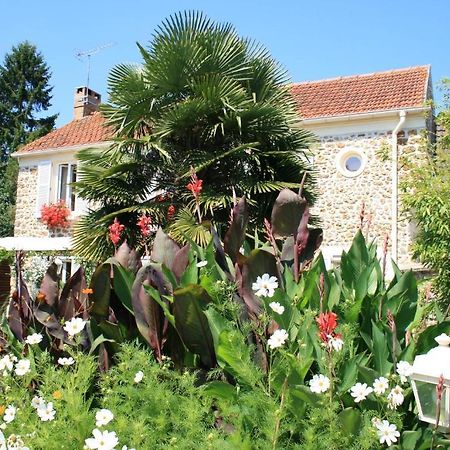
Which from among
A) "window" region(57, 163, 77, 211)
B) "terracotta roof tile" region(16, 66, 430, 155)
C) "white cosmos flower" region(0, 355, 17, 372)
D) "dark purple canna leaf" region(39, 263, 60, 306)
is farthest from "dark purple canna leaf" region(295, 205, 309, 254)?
"window" region(57, 163, 77, 211)

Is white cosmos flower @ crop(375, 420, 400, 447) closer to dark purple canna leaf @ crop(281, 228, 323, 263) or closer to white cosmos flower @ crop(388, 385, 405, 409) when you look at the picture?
white cosmos flower @ crop(388, 385, 405, 409)

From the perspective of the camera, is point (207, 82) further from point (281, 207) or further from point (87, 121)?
point (87, 121)

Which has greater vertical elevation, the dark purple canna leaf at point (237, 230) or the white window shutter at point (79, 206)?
the white window shutter at point (79, 206)

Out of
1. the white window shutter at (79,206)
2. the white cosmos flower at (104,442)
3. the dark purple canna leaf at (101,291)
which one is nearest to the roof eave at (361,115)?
the white window shutter at (79,206)

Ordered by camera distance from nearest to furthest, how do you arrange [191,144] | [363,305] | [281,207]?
[363,305] < [281,207] < [191,144]

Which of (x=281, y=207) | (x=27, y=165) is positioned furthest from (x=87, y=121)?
(x=281, y=207)

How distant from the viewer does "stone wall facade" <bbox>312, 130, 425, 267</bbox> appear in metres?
14.0

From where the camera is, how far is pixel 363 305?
2.76m

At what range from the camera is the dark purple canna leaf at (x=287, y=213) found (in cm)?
310

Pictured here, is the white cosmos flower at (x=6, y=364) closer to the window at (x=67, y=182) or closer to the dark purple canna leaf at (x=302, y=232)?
the dark purple canna leaf at (x=302, y=232)

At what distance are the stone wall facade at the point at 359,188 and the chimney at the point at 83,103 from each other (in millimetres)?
9778

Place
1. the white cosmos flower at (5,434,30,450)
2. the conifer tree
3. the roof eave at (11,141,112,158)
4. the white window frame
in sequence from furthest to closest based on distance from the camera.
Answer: the conifer tree, the roof eave at (11,141,112,158), the white window frame, the white cosmos flower at (5,434,30,450)

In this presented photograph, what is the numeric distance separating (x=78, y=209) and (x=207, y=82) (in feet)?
33.5

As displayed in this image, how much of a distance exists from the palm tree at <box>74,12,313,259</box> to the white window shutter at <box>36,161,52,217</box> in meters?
9.28
